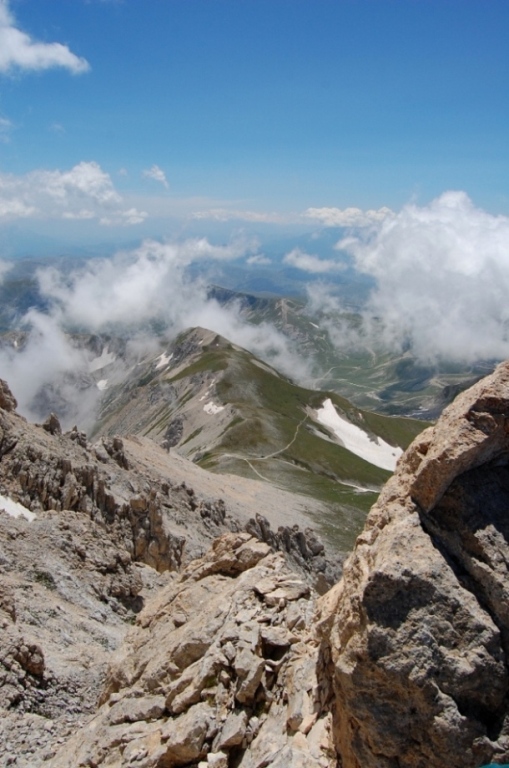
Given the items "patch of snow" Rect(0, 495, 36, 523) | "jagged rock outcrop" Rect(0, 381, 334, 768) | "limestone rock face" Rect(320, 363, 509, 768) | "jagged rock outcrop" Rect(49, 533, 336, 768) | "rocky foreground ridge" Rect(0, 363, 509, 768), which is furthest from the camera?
"patch of snow" Rect(0, 495, 36, 523)

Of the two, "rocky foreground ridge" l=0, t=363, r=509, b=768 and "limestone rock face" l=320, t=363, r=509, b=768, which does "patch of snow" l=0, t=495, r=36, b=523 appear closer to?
"rocky foreground ridge" l=0, t=363, r=509, b=768

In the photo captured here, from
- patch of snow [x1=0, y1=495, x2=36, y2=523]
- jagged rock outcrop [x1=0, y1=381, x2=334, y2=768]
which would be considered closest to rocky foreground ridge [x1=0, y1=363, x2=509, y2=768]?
jagged rock outcrop [x1=0, y1=381, x2=334, y2=768]

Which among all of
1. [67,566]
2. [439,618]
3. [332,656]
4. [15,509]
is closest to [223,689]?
[332,656]

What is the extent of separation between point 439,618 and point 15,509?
37.9 metres

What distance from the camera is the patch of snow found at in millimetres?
41381

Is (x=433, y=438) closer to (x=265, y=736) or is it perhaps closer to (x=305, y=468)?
(x=265, y=736)

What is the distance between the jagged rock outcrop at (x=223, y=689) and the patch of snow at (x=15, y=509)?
2187cm

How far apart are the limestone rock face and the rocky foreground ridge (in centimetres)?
3

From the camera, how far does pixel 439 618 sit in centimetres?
1168

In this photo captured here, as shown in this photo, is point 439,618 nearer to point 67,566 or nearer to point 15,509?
point 67,566

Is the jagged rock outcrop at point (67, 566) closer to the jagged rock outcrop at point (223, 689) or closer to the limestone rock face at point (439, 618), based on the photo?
the jagged rock outcrop at point (223, 689)

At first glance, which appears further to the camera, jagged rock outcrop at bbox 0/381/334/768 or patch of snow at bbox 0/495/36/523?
patch of snow at bbox 0/495/36/523

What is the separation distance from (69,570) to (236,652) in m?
22.1

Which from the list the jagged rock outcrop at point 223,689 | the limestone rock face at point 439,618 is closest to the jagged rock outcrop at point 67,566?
the jagged rock outcrop at point 223,689
